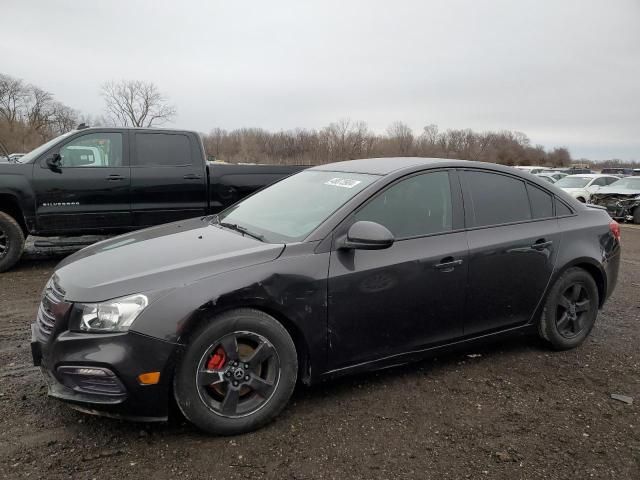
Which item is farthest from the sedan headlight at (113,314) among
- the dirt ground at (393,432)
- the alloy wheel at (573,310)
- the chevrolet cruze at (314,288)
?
the alloy wheel at (573,310)

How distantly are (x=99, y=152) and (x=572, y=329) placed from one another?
→ 20.0ft

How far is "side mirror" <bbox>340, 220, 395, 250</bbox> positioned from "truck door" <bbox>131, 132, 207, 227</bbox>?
186 inches

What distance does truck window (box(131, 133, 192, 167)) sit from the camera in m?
6.92

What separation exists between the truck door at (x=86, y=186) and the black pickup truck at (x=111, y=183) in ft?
0.04

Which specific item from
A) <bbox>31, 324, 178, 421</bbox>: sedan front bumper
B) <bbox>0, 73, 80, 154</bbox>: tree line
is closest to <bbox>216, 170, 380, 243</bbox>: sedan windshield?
<bbox>31, 324, 178, 421</bbox>: sedan front bumper

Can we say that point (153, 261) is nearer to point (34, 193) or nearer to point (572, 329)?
point (572, 329)

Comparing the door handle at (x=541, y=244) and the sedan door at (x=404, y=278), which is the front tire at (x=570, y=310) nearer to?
the door handle at (x=541, y=244)

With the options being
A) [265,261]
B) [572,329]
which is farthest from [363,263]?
[572,329]

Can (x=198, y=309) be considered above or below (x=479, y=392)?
above

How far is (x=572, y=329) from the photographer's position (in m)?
4.00

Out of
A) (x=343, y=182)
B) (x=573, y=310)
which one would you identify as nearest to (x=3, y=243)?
(x=343, y=182)

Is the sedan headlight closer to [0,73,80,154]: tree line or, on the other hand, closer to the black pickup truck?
the black pickup truck

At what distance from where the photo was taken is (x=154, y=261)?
2.79m

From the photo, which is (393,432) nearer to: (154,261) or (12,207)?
(154,261)
